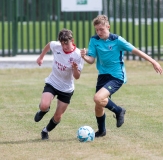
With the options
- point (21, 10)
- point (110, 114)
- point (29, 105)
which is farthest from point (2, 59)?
point (110, 114)

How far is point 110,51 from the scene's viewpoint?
28.8ft

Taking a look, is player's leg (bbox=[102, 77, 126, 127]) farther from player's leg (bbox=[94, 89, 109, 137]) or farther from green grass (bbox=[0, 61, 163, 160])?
green grass (bbox=[0, 61, 163, 160])

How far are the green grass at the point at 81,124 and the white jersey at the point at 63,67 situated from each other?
2.33 ft

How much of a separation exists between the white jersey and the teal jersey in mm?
310

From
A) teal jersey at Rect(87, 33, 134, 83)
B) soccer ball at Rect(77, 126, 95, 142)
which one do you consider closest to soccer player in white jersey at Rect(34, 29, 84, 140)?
teal jersey at Rect(87, 33, 134, 83)

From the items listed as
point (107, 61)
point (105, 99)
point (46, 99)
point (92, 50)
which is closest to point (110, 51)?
point (107, 61)

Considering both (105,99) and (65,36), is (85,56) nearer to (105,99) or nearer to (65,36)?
(65,36)

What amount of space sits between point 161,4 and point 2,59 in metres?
5.09

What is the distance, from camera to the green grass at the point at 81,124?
25.3 feet

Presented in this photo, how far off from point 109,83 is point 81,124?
1.31 metres

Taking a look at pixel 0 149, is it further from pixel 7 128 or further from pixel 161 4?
pixel 161 4

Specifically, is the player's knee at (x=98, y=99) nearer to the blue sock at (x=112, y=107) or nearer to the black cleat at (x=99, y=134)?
the blue sock at (x=112, y=107)

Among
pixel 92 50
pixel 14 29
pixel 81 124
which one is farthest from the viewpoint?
pixel 14 29

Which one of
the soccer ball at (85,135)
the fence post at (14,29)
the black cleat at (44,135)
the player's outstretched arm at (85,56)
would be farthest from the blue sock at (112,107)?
the fence post at (14,29)
